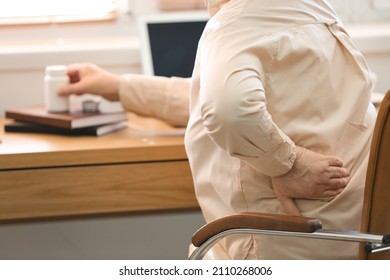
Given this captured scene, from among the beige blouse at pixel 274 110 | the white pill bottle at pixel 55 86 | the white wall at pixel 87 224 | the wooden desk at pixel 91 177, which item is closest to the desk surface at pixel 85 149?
the wooden desk at pixel 91 177

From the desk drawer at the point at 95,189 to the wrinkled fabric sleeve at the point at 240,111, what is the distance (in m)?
0.51

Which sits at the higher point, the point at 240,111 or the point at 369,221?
the point at 240,111

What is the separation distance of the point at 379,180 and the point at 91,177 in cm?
74

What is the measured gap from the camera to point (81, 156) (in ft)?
5.74

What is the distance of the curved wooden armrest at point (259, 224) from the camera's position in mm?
1222

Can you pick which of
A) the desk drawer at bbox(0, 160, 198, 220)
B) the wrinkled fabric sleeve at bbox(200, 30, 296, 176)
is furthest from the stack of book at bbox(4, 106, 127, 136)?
the wrinkled fabric sleeve at bbox(200, 30, 296, 176)

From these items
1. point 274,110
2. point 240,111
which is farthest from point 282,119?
point 240,111

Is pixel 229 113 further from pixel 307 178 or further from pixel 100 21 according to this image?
pixel 100 21

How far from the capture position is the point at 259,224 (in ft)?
4.16

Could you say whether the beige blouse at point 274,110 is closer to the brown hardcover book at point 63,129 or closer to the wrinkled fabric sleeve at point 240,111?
the wrinkled fabric sleeve at point 240,111

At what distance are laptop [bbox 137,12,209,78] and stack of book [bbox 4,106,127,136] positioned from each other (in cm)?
25

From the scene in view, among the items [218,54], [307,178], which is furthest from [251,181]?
[218,54]

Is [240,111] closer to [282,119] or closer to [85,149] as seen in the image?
[282,119]

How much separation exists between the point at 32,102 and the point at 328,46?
3.95 feet
